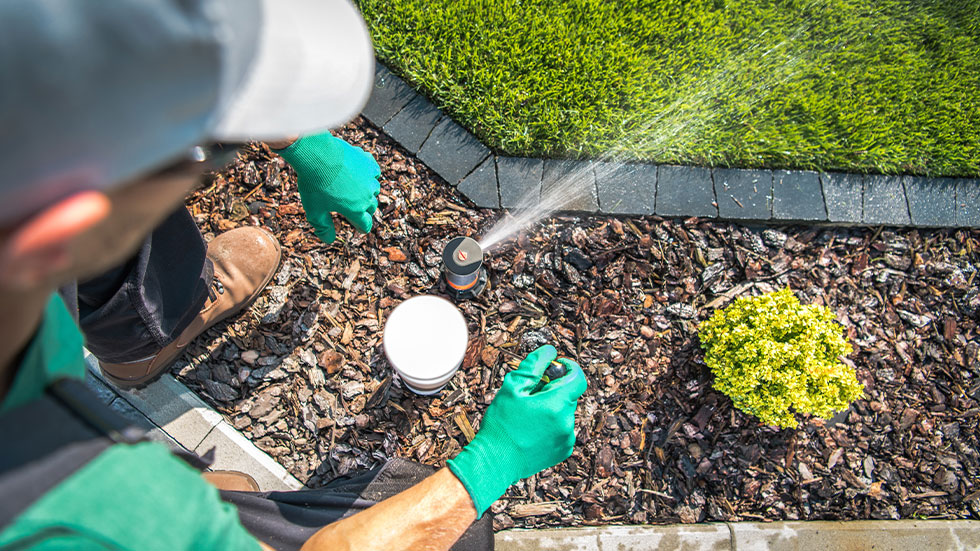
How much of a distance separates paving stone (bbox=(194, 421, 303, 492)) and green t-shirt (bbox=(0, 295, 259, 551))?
1.64 metres

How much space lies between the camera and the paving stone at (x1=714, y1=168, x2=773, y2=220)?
10.4 ft

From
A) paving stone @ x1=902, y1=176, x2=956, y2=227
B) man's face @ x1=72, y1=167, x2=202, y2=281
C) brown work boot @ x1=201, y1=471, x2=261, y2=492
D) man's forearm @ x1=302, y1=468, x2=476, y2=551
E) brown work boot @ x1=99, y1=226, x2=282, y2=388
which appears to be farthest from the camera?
paving stone @ x1=902, y1=176, x2=956, y2=227

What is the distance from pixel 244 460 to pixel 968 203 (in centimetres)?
460

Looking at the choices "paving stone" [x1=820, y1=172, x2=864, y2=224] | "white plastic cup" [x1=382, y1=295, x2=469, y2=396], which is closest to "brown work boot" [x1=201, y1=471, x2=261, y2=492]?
"white plastic cup" [x1=382, y1=295, x2=469, y2=396]

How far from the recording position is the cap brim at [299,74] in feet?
3.06

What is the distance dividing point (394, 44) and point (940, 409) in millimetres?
3895

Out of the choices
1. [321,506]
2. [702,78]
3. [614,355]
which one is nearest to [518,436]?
[321,506]

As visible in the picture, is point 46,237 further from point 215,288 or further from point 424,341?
point 215,288

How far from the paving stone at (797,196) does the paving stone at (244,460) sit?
316cm

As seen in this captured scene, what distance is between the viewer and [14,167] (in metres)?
0.67

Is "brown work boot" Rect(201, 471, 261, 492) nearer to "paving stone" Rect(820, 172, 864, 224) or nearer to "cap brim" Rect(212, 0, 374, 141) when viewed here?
"cap brim" Rect(212, 0, 374, 141)

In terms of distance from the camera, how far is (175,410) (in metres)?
2.73

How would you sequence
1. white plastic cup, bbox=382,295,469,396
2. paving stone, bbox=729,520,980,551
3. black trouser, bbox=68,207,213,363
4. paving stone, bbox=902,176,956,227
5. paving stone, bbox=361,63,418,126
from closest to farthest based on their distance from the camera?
1. black trouser, bbox=68,207,213,363
2. white plastic cup, bbox=382,295,469,396
3. paving stone, bbox=729,520,980,551
4. paving stone, bbox=361,63,418,126
5. paving stone, bbox=902,176,956,227

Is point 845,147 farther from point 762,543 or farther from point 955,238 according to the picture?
point 762,543
